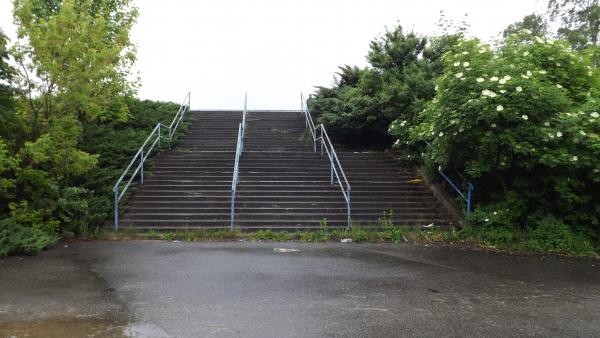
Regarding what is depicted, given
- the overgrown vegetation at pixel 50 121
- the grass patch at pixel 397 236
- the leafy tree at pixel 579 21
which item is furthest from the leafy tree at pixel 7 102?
the leafy tree at pixel 579 21

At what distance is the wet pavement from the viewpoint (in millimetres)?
4852

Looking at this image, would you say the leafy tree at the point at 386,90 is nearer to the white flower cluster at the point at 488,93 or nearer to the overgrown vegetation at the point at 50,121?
the white flower cluster at the point at 488,93

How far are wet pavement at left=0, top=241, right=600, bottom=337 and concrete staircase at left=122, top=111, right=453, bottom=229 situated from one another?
2197mm

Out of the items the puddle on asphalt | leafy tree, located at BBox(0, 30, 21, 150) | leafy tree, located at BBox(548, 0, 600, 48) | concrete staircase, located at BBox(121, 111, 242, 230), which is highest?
leafy tree, located at BBox(548, 0, 600, 48)

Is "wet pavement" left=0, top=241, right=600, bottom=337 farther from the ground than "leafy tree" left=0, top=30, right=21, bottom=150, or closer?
closer

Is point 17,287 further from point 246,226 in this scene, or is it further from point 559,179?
Answer: point 559,179

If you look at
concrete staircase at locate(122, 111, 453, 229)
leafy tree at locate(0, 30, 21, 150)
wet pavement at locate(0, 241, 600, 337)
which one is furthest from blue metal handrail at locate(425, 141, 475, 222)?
leafy tree at locate(0, 30, 21, 150)

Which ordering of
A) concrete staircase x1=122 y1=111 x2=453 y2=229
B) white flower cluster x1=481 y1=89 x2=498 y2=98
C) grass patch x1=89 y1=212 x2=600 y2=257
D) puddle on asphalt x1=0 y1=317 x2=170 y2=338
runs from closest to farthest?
puddle on asphalt x1=0 y1=317 x2=170 y2=338 < white flower cluster x1=481 y1=89 x2=498 y2=98 < grass patch x1=89 y1=212 x2=600 y2=257 < concrete staircase x1=122 y1=111 x2=453 y2=229

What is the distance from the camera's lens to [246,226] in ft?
36.7

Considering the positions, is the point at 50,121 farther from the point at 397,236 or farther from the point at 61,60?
the point at 397,236

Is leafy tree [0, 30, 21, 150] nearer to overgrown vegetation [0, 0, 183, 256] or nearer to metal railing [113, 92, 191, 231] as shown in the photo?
overgrown vegetation [0, 0, 183, 256]

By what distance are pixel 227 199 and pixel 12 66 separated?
579 cm

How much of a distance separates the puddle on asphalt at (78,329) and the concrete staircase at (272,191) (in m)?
6.20

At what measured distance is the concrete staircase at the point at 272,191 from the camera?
11.5 m
